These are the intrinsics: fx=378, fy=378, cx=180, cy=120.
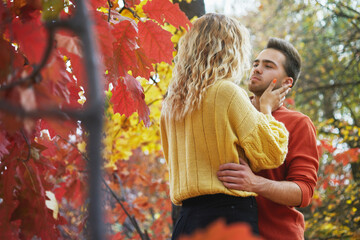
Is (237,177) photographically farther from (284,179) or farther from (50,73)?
(50,73)

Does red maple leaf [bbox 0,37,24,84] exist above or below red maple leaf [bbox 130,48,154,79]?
below

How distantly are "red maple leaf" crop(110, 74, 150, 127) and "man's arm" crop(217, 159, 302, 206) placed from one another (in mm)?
505

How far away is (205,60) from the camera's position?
1771mm

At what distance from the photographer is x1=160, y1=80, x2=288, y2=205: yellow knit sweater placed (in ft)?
5.18

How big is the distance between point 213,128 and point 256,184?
305mm

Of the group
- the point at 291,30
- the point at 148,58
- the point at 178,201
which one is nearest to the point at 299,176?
the point at 178,201

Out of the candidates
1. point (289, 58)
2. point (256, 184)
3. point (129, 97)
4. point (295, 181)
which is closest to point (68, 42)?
point (129, 97)

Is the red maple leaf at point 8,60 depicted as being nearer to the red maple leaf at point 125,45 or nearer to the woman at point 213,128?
the red maple leaf at point 125,45

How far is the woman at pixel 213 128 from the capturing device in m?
1.58

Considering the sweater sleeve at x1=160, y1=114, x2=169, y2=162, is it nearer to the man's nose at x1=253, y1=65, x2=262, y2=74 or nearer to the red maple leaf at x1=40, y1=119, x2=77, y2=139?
the red maple leaf at x1=40, y1=119, x2=77, y2=139

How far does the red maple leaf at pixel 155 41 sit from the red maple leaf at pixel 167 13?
70mm

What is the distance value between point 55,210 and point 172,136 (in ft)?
2.03

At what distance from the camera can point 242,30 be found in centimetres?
184

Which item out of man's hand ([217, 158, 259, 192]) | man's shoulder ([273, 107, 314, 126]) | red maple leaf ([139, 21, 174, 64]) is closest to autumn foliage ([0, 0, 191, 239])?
red maple leaf ([139, 21, 174, 64])
